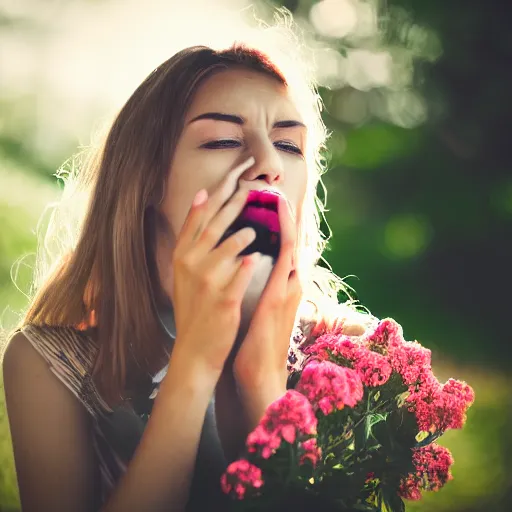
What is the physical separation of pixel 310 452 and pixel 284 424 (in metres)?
0.06

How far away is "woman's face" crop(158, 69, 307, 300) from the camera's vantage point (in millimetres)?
1108

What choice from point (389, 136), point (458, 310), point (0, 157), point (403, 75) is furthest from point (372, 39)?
point (0, 157)

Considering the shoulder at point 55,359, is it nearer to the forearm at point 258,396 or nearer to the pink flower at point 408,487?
the forearm at point 258,396

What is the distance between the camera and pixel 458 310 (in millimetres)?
1425

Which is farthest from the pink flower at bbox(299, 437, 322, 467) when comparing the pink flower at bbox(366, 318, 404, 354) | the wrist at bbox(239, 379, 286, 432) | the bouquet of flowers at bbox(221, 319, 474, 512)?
the pink flower at bbox(366, 318, 404, 354)

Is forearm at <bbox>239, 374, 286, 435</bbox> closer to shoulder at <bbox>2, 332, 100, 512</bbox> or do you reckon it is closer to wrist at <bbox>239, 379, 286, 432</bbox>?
wrist at <bbox>239, 379, 286, 432</bbox>

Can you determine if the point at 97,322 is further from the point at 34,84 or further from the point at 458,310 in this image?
the point at 458,310

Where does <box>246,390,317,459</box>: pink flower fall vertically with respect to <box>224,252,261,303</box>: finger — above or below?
below

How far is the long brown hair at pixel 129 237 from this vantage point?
1127 millimetres

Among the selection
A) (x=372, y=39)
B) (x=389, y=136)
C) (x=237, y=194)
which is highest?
(x=372, y=39)

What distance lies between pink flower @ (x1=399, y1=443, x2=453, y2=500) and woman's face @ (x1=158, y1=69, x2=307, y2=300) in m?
0.47

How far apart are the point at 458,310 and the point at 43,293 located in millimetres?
842

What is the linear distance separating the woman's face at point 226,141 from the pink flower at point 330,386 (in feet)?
1.03

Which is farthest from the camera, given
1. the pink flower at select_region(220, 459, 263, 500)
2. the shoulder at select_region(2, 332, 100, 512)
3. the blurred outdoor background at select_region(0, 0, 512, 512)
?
the blurred outdoor background at select_region(0, 0, 512, 512)
